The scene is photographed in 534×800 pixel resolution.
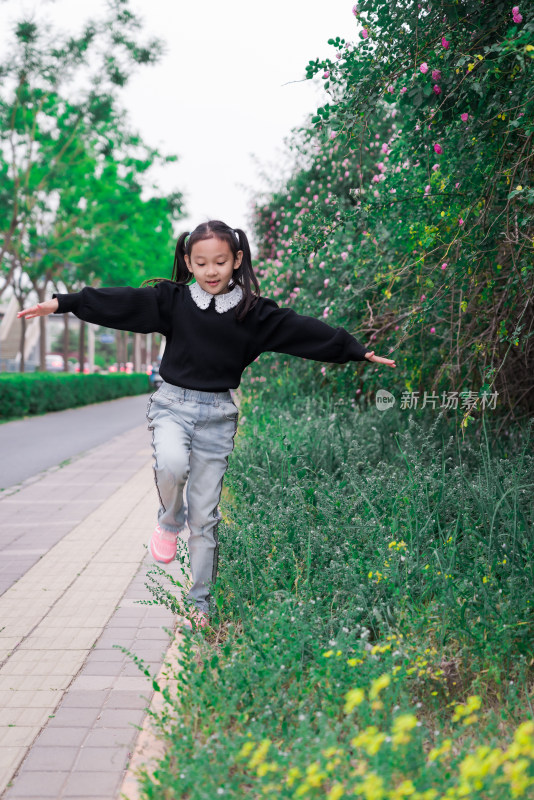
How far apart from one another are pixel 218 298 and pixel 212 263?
0.55 feet

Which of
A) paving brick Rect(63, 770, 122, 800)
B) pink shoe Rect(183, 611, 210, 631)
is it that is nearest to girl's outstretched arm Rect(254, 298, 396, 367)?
pink shoe Rect(183, 611, 210, 631)

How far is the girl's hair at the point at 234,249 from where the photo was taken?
3789mm

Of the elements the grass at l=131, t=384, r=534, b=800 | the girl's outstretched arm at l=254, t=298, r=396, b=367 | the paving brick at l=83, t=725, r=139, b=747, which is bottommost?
the paving brick at l=83, t=725, r=139, b=747

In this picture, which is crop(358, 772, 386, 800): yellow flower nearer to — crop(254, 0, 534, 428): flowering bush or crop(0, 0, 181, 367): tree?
crop(254, 0, 534, 428): flowering bush

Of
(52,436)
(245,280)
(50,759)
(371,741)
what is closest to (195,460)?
(245,280)

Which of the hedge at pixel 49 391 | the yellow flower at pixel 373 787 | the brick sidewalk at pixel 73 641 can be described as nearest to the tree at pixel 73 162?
the hedge at pixel 49 391

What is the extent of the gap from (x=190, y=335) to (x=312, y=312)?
593 cm

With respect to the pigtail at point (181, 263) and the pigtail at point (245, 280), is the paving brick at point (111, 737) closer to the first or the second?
the pigtail at point (245, 280)

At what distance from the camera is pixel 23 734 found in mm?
3133

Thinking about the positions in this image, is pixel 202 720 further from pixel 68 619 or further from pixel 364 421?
pixel 364 421

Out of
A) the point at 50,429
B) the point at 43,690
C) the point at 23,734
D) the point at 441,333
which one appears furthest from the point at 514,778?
the point at 50,429

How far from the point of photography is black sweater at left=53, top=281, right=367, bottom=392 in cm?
382

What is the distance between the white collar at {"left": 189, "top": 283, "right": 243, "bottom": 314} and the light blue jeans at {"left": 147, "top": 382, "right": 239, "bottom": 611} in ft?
1.24

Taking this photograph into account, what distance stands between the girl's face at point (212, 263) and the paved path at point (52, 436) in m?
6.00
